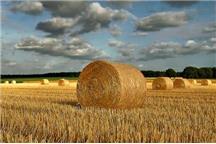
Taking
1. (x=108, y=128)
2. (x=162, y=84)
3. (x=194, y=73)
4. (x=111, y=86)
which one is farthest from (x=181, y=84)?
(x=194, y=73)

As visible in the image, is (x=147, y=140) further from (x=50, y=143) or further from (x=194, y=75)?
(x=194, y=75)

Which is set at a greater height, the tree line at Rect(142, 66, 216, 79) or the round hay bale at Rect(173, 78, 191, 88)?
the tree line at Rect(142, 66, 216, 79)

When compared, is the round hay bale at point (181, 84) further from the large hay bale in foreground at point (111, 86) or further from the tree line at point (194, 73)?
the tree line at point (194, 73)

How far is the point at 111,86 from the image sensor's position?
11.3m

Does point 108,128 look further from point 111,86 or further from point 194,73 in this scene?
point 194,73

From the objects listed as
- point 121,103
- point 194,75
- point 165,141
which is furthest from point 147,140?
point 194,75

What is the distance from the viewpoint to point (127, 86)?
444 inches

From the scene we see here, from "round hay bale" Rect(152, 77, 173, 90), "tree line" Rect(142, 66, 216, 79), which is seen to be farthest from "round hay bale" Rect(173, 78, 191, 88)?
"tree line" Rect(142, 66, 216, 79)

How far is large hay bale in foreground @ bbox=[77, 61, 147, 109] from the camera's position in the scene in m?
11.2

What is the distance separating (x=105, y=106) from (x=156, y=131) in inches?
184

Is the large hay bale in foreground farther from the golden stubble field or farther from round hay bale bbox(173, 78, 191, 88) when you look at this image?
round hay bale bbox(173, 78, 191, 88)

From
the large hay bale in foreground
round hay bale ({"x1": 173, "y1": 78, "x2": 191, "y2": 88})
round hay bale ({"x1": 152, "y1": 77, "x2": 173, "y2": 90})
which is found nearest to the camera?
the large hay bale in foreground

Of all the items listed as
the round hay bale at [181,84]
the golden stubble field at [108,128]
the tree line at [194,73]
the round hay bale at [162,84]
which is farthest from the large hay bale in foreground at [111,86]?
the tree line at [194,73]

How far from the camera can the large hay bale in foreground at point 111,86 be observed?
1118 centimetres
